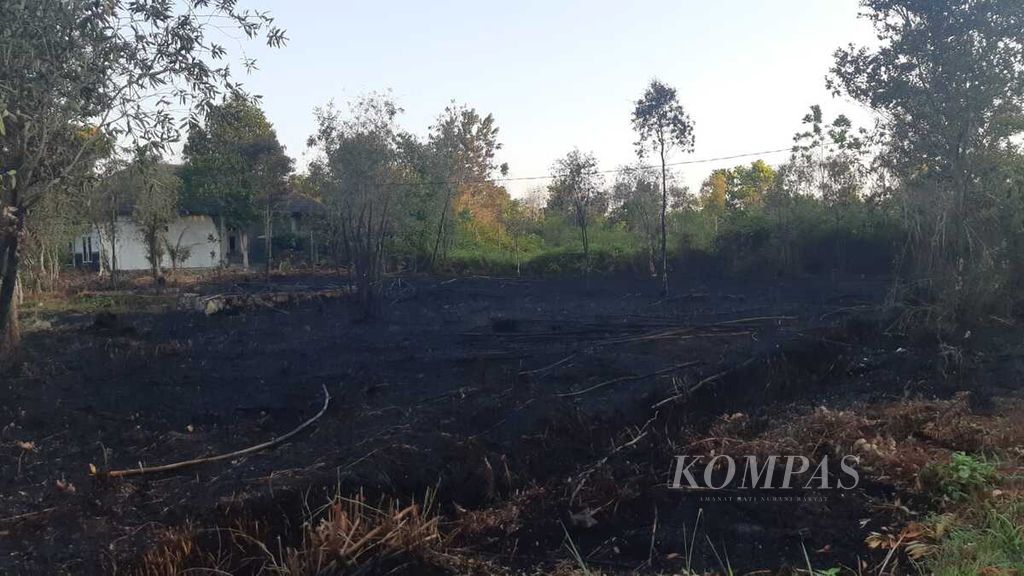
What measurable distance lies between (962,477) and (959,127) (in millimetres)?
9162

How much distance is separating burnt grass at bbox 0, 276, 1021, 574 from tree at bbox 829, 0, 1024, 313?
119 centimetres

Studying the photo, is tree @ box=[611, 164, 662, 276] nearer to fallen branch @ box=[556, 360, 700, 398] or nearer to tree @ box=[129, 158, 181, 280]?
tree @ box=[129, 158, 181, 280]

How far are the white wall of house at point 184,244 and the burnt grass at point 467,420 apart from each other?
19.3 m

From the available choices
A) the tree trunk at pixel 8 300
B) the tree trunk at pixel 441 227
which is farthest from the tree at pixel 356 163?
the tree trunk at pixel 8 300

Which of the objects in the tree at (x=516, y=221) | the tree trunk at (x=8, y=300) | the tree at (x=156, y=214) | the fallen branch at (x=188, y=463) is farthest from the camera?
the tree at (x=516, y=221)

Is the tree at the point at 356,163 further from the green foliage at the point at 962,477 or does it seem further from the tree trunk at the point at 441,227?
the green foliage at the point at 962,477

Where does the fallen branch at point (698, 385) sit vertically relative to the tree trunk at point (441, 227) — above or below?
below

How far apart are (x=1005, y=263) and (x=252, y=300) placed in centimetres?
1477

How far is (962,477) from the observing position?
508 cm

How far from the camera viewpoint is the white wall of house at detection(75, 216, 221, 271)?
33906 mm

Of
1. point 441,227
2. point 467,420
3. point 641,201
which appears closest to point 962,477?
point 467,420

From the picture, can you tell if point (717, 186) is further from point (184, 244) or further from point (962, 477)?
point (962, 477)

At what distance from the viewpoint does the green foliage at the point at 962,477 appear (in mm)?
5008

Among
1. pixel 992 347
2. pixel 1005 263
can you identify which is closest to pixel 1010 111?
pixel 1005 263
